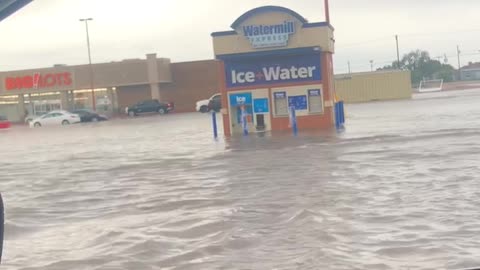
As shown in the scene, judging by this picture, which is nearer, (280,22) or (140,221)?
(140,221)

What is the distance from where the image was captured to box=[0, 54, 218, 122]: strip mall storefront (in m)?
75.4

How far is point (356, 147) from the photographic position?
20250 millimetres

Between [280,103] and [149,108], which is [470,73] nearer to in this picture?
[149,108]

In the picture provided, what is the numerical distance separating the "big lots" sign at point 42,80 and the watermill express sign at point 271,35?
4984 cm

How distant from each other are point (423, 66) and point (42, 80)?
80204 millimetres

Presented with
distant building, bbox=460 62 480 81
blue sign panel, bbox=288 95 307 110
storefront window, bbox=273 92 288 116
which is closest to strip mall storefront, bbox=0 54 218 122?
storefront window, bbox=273 92 288 116

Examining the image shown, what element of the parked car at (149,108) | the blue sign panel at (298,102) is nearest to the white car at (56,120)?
the parked car at (149,108)

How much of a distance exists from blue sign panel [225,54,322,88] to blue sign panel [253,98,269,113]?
0.61 m

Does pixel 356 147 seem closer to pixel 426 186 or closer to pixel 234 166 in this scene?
pixel 234 166

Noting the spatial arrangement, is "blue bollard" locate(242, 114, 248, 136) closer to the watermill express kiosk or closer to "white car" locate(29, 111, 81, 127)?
the watermill express kiosk

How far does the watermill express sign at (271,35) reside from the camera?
29.4 m

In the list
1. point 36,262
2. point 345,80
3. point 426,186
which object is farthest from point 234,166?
point 345,80

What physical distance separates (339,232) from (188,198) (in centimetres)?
423

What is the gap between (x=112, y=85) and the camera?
249ft
